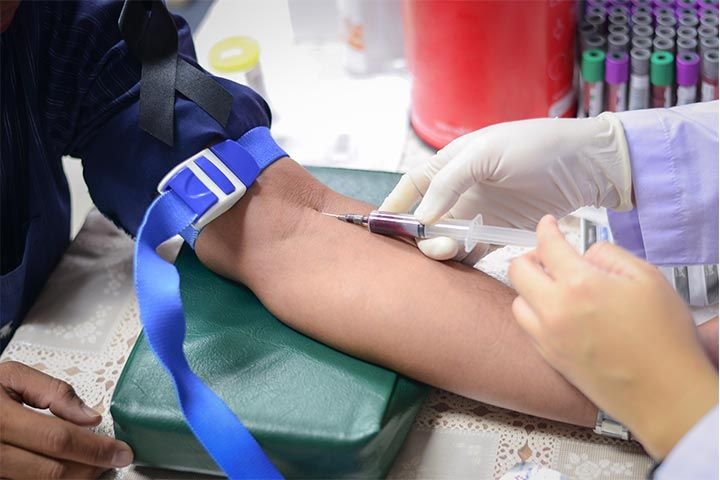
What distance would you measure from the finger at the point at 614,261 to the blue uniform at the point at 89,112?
0.51 m

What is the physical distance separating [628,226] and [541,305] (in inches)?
16.1

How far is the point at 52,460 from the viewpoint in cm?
98

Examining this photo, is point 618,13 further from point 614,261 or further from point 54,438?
point 54,438

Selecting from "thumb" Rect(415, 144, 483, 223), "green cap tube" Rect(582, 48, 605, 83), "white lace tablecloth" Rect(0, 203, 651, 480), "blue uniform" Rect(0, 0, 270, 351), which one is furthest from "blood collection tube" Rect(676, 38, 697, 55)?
"blue uniform" Rect(0, 0, 270, 351)

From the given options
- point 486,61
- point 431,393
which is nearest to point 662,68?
point 486,61

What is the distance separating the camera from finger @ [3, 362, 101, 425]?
1.05 m

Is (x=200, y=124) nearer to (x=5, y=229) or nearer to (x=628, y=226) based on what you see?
(x=5, y=229)

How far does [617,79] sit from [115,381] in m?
0.94

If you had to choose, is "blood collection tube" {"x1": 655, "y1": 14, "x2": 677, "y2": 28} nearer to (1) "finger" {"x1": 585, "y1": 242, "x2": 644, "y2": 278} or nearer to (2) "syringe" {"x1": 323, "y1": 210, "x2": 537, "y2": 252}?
(2) "syringe" {"x1": 323, "y1": 210, "x2": 537, "y2": 252}

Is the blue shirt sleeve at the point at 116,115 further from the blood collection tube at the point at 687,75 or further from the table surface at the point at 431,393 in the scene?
the blood collection tube at the point at 687,75

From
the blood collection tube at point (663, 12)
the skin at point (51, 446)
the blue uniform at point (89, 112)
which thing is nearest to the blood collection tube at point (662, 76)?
the blood collection tube at point (663, 12)

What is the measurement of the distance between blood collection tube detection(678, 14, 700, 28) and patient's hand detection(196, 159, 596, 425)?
0.72 metres

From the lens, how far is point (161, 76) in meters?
1.13

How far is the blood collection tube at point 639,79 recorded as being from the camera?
1.46 metres
